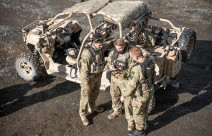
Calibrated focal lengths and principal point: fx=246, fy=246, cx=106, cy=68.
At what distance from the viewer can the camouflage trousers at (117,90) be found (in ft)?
17.3

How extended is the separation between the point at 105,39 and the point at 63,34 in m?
1.38

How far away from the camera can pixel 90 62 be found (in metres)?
5.21

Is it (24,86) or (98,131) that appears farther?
(24,86)

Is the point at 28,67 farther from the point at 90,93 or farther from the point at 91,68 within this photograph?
the point at 91,68

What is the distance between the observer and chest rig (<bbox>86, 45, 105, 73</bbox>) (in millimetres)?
5166

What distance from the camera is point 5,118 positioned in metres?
6.14

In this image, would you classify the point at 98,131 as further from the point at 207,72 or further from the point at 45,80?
the point at 207,72

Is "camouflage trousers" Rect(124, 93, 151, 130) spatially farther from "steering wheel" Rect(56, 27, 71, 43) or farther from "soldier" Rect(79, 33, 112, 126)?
"steering wheel" Rect(56, 27, 71, 43)

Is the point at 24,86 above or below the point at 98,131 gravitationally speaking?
above

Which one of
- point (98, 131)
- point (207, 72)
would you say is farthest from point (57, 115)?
point (207, 72)

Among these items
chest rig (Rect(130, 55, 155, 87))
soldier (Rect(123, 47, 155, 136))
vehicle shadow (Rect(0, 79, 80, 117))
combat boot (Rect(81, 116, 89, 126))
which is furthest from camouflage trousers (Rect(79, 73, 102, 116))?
vehicle shadow (Rect(0, 79, 80, 117))

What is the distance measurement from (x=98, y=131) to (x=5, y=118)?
A: 238 cm

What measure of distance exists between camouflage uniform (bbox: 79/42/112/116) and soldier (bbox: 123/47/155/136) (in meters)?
0.80

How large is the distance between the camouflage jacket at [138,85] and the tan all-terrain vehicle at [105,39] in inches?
38.8
